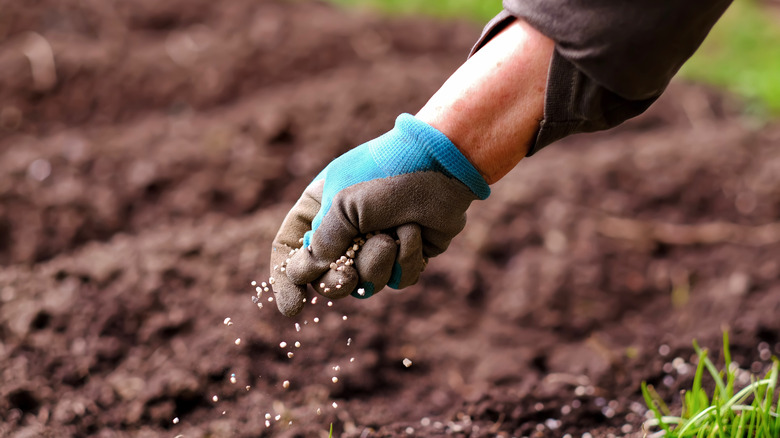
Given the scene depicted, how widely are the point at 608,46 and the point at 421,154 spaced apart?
0.42 metres

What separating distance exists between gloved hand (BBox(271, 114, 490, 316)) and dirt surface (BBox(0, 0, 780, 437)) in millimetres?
570

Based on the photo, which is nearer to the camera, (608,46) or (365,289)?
(608,46)

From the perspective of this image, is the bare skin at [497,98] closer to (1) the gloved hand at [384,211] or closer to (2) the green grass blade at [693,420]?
(1) the gloved hand at [384,211]

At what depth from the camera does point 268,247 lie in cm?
254

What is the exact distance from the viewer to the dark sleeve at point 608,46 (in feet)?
3.97

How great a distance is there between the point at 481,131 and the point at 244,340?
1.10 meters

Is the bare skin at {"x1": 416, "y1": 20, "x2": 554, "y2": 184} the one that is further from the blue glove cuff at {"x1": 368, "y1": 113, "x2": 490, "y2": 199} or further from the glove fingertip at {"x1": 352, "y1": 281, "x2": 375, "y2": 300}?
the glove fingertip at {"x1": 352, "y1": 281, "x2": 375, "y2": 300}

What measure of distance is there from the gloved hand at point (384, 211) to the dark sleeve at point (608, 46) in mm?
229

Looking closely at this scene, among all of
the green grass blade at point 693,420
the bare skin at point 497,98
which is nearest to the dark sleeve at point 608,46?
the bare skin at point 497,98

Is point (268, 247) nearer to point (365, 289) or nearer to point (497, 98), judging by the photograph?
point (365, 289)

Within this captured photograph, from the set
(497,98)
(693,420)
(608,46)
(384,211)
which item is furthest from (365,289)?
(693,420)

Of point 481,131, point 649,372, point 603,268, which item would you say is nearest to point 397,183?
point 481,131

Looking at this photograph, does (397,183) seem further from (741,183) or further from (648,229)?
(741,183)

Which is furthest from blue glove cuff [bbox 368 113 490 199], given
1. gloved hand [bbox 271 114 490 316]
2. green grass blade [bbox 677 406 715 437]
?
green grass blade [bbox 677 406 715 437]
